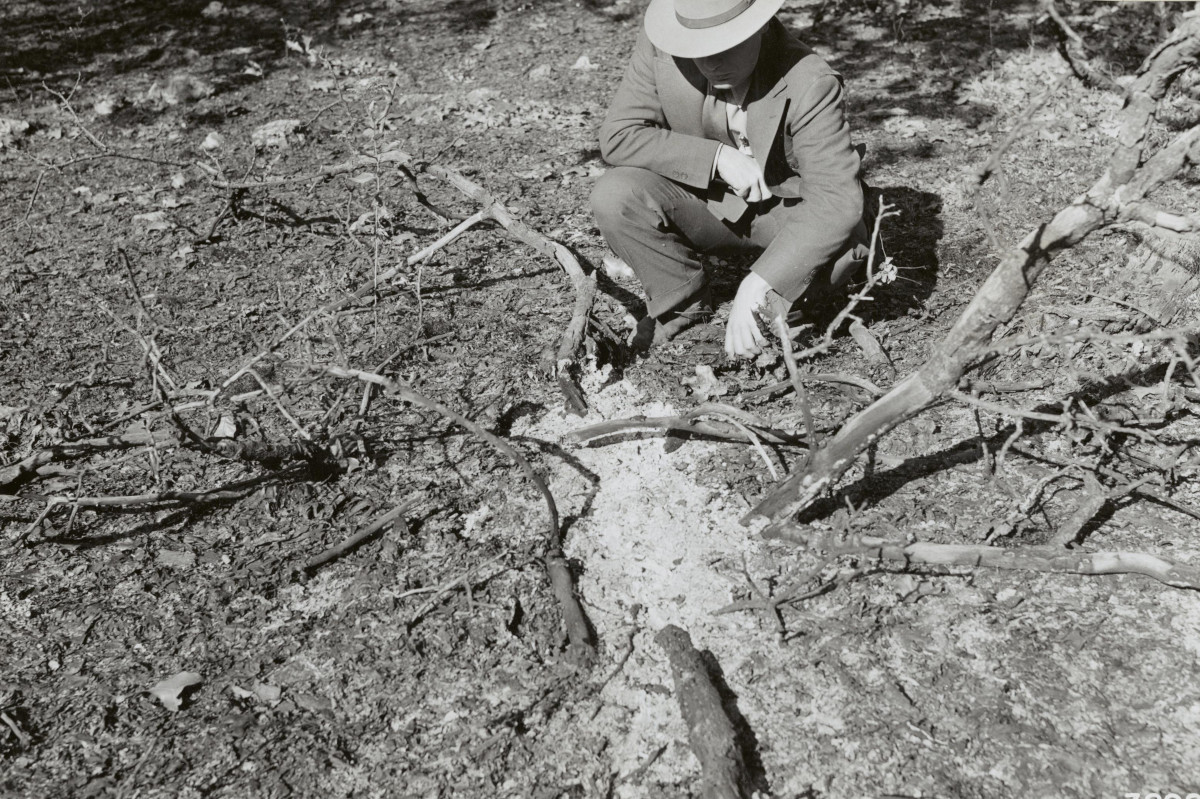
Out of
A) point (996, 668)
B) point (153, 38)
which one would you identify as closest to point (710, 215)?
point (996, 668)

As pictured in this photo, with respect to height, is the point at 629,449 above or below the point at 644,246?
below

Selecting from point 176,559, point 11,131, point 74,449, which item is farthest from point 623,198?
point 11,131

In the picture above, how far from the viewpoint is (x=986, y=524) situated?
103 inches

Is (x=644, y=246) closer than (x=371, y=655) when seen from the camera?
No

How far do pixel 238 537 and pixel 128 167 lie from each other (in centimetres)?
318

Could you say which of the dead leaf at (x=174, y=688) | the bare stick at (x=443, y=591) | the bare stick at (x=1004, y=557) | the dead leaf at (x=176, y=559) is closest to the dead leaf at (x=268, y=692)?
the dead leaf at (x=174, y=688)

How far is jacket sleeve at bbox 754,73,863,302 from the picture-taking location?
2982 mm

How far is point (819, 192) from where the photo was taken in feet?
9.91

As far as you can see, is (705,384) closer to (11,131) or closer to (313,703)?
(313,703)

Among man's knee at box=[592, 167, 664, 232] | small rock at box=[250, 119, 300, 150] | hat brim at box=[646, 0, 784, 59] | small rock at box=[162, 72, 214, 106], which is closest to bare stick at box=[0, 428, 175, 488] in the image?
man's knee at box=[592, 167, 664, 232]

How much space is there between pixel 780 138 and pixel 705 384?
0.87 metres

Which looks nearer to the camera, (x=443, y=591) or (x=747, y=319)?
(x=443, y=591)

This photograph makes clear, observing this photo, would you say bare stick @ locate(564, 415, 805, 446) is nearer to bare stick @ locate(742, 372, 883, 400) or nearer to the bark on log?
bare stick @ locate(742, 372, 883, 400)

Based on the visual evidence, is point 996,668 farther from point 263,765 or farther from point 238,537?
point 238,537
